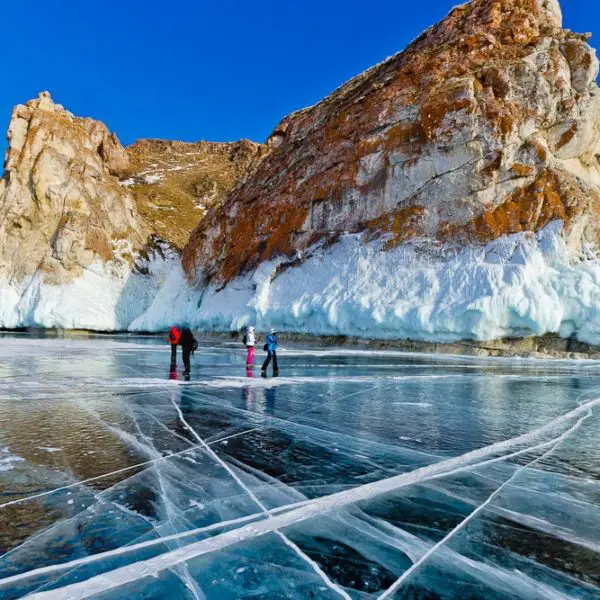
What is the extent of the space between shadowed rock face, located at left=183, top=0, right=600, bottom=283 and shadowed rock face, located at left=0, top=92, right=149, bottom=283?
2736 cm

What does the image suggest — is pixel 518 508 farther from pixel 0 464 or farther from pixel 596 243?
pixel 596 243

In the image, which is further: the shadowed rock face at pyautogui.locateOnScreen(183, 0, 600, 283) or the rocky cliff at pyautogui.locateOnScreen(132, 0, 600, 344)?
the shadowed rock face at pyautogui.locateOnScreen(183, 0, 600, 283)

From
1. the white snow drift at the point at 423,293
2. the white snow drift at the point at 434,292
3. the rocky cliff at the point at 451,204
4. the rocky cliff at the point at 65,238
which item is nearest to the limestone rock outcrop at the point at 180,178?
the rocky cliff at the point at 65,238

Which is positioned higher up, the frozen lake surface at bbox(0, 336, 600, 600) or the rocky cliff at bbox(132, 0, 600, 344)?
the rocky cliff at bbox(132, 0, 600, 344)

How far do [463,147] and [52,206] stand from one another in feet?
169

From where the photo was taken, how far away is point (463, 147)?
3009 centimetres

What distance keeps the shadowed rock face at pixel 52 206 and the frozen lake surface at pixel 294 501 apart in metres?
54.0

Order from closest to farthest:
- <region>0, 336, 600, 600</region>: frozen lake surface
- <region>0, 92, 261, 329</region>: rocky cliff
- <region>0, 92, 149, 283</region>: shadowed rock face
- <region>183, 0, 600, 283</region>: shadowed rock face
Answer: <region>0, 336, 600, 600</region>: frozen lake surface < <region>183, 0, 600, 283</region>: shadowed rock face < <region>0, 92, 261, 329</region>: rocky cliff < <region>0, 92, 149, 283</region>: shadowed rock face

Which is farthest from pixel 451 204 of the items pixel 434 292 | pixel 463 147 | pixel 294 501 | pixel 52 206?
pixel 52 206

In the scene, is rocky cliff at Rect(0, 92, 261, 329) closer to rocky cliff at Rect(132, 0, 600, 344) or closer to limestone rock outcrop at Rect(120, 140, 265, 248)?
limestone rock outcrop at Rect(120, 140, 265, 248)

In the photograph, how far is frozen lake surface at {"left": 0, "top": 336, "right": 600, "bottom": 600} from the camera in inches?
115

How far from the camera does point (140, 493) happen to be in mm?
4250

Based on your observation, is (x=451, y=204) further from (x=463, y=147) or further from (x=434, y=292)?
(x=434, y=292)

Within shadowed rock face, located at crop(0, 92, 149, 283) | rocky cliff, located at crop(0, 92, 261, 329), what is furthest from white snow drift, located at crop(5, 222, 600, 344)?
shadowed rock face, located at crop(0, 92, 149, 283)
